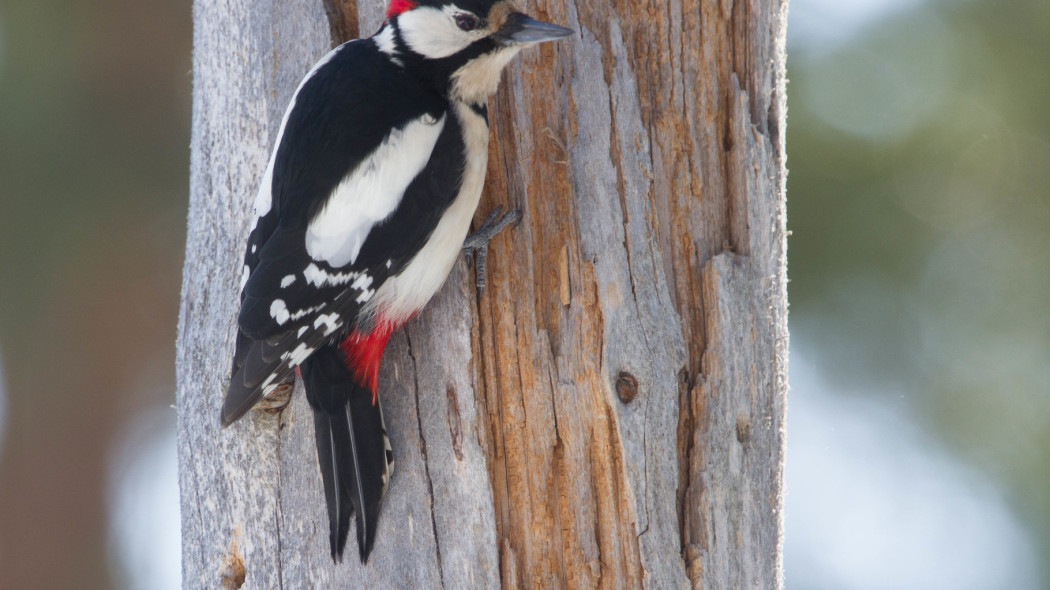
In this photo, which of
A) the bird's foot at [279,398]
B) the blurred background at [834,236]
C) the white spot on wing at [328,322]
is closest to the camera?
the white spot on wing at [328,322]

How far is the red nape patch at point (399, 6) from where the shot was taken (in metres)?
2.27

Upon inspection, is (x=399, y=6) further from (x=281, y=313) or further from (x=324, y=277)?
(x=281, y=313)

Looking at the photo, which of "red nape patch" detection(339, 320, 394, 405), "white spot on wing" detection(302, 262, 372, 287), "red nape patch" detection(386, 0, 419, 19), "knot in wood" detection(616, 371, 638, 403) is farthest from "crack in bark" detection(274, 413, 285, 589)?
"red nape patch" detection(386, 0, 419, 19)

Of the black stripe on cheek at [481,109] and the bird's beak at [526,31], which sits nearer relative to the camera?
the bird's beak at [526,31]

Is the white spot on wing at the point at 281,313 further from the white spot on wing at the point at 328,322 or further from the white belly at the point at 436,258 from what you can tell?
the white belly at the point at 436,258

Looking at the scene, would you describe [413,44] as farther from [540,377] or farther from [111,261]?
[111,261]

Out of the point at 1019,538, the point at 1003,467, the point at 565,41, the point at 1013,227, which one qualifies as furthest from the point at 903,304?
the point at 565,41

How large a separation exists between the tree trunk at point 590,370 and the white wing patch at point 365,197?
203 millimetres

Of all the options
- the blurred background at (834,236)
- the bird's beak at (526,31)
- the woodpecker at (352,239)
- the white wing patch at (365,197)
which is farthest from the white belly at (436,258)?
the blurred background at (834,236)

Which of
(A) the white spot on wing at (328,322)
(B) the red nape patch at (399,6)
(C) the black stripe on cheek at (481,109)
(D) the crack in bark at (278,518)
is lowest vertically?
(D) the crack in bark at (278,518)

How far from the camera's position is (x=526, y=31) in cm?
209

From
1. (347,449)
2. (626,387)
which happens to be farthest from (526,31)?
(347,449)

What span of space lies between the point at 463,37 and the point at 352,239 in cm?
58

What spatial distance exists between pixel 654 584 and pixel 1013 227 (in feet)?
11.9
